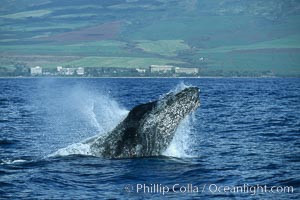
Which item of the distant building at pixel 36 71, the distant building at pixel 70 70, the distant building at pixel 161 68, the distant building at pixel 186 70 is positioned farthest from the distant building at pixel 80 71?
the distant building at pixel 186 70

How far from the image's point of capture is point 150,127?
19562 millimetres

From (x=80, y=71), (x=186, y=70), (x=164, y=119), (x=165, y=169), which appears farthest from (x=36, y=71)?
(x=165, y=169)

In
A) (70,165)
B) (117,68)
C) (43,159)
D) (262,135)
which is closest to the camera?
(70,165)

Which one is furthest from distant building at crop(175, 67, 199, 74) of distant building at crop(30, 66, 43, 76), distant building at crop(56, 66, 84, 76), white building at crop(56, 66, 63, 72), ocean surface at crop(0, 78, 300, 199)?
ocean surface at crop(0, 78, 300, 199)

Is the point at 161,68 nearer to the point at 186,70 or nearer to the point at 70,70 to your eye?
the point at 186,70

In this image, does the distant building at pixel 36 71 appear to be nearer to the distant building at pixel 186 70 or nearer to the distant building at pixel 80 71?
the distant building at pixel 80 71

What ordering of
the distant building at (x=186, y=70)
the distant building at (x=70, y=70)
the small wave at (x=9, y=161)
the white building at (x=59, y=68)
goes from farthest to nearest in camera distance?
the white building at (x=59, y=68)
the distant building at (x=186, y=70)
the distant building at (x=70, y=70)
the small wave at (x=9, y=161)

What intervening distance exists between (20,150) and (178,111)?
7.27 metres

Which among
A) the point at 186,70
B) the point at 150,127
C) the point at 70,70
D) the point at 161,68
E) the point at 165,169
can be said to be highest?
the point at 70,70

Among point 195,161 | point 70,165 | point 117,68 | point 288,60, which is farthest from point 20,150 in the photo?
A: point 288,60

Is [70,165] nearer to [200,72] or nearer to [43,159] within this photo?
[43,159]

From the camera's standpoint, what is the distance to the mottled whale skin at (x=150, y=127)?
1961 cm

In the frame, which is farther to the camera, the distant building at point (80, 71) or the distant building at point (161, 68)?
the distant building at point (80, 71)

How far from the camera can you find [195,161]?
2069 centimetres
